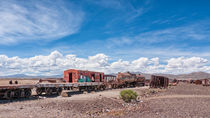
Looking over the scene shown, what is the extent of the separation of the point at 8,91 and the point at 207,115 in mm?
15434

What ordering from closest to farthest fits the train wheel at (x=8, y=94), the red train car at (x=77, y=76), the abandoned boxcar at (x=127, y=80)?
the train wheel at (x=8, y=94)
the red train car at (x=77, y=76)
the abandoned boxcar at (x=127, y=80)

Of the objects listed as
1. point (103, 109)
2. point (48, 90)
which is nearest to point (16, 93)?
point (48, 90)

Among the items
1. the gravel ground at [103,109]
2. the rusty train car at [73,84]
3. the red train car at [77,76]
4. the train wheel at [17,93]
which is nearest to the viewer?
the gravel ground at [103,109]

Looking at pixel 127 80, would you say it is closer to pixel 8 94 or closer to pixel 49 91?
pixel 49 91

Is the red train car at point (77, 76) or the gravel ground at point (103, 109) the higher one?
the red train car at point (77, 76)

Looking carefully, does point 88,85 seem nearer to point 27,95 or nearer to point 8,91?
point 27,95

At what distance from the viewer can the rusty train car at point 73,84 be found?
1647 cm

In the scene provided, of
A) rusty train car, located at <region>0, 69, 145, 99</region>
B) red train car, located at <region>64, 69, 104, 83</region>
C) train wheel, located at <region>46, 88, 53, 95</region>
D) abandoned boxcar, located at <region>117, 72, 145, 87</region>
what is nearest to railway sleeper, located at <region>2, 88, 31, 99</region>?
rusty train car, located at <region>0, 69, 145, 99</region>

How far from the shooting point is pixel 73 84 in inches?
925

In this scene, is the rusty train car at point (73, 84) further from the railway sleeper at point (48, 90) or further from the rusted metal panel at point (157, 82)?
the rusted metal panel at point (157, 82)

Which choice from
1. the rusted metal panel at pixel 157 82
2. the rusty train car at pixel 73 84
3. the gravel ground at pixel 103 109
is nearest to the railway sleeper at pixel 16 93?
the rusty train car at pixel 73 84

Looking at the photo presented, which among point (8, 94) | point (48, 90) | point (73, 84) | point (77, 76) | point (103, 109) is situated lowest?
point (103, 109)

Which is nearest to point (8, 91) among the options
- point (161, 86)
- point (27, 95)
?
point (27, 95)

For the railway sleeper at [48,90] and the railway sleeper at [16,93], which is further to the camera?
the railway sleeper at [48,90]
